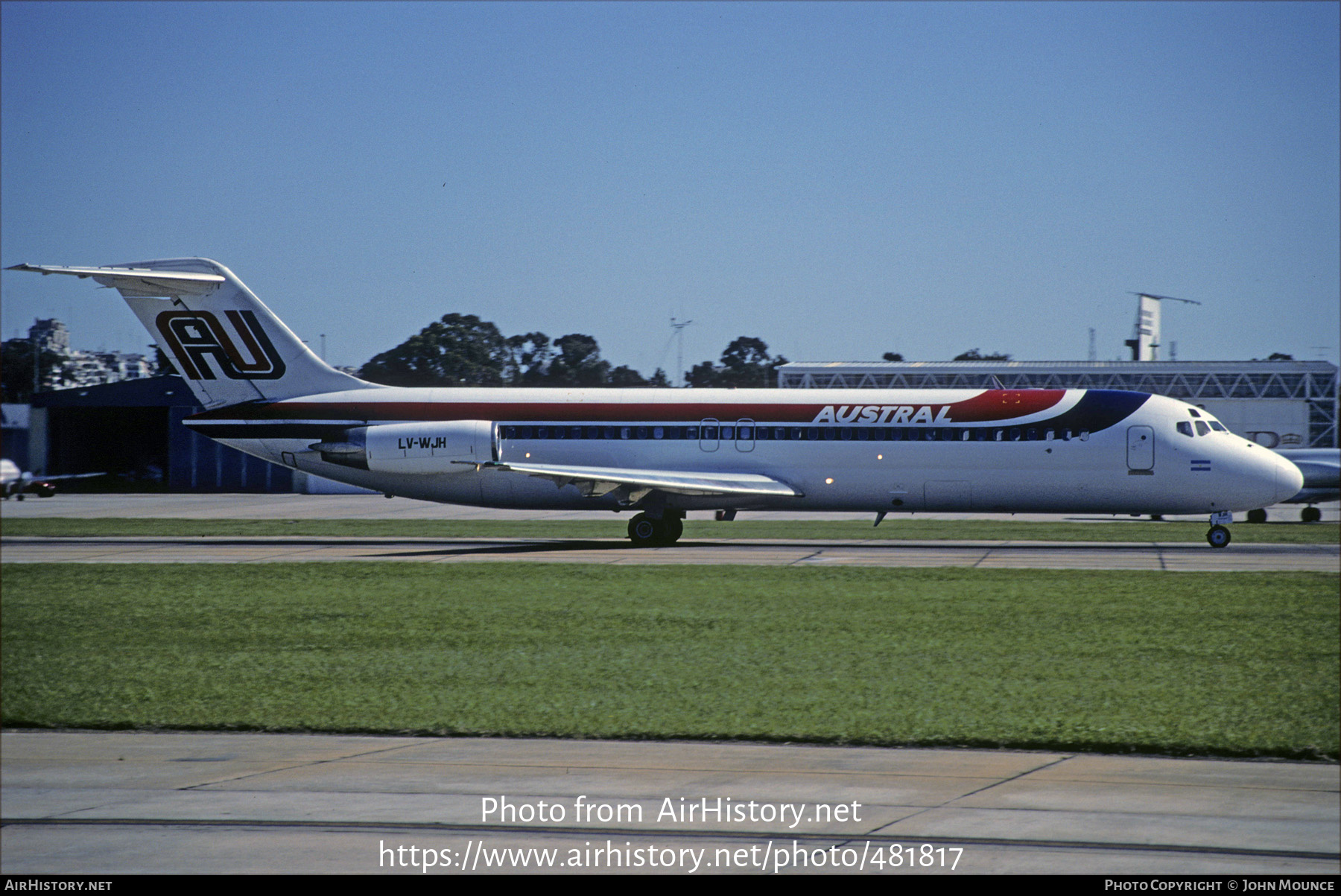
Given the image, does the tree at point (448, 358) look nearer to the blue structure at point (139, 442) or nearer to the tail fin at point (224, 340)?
the blue structure at point (139, 442)

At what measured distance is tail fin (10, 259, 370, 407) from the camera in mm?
31078

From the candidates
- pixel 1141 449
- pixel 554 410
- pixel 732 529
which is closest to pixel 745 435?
pixel 554 410

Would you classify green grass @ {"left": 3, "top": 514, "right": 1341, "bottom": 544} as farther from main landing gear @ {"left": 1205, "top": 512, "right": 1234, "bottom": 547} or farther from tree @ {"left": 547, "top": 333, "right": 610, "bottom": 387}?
tree @ {"left": 547, "top": 333, "right": 610, "bottom": 387}

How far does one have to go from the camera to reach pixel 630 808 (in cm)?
777

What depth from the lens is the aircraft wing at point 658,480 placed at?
2859cm

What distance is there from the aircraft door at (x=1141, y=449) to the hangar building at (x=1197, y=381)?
41437 millimetres

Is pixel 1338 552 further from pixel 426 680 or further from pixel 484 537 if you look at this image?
pixel 426 680

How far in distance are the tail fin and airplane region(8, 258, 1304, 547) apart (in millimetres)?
41

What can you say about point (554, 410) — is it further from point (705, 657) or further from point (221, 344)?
point (705, 657)

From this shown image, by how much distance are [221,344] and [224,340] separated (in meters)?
0.15

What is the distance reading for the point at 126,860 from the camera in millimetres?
6828

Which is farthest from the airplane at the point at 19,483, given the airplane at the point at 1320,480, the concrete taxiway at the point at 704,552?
the airplane at the point at 1320,480

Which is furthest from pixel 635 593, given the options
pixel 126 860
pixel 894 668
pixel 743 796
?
pixel 126 860

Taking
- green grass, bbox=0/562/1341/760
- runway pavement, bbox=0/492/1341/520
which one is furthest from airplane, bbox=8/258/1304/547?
runway pavement, bbox=0/492/1341/520
